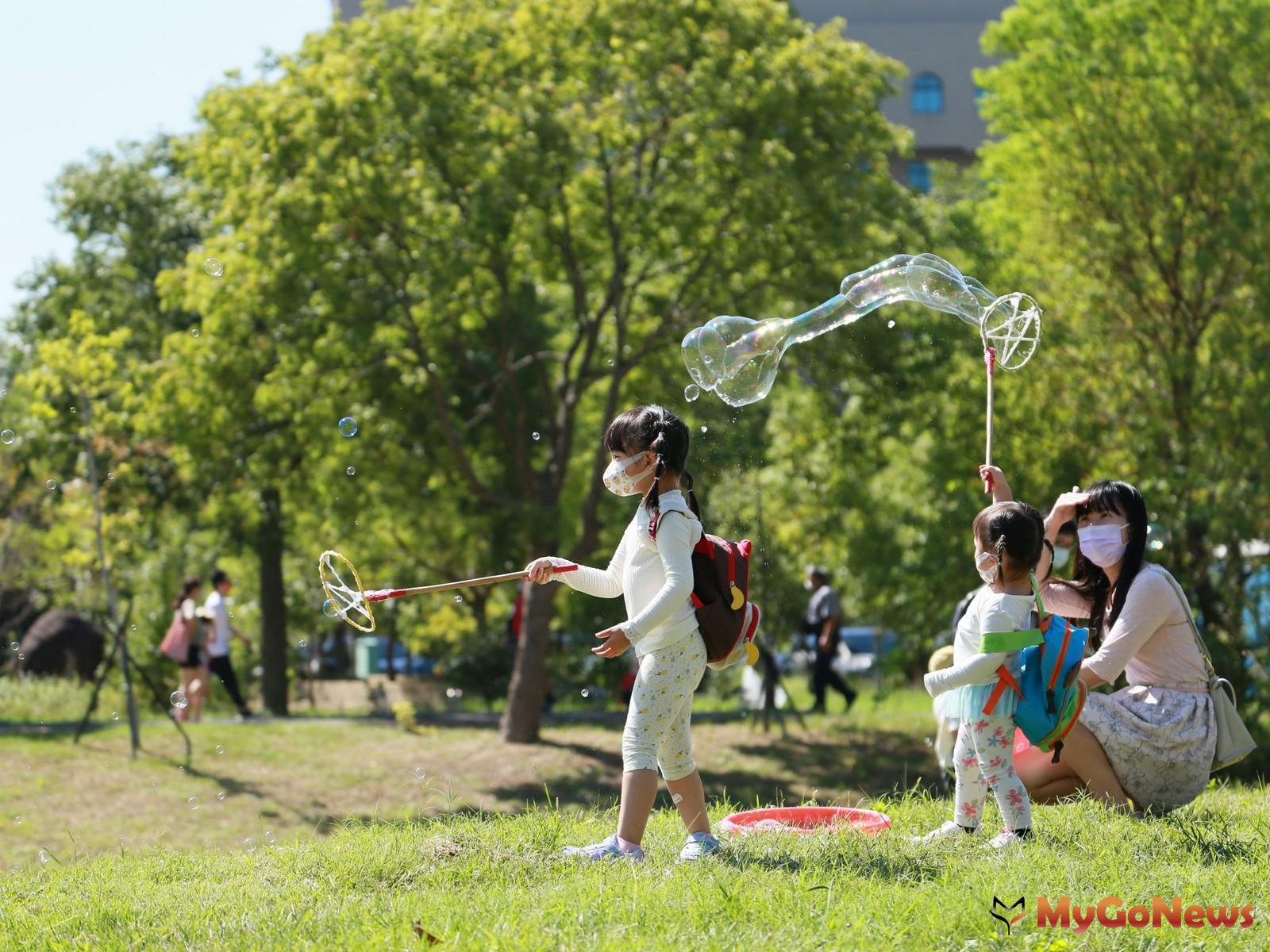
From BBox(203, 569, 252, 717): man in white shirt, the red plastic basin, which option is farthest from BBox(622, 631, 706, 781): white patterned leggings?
BBox(203, 569, 252, 717): man in white shirt

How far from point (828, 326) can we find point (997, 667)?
2544 mm

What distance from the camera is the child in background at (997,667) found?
190 inches

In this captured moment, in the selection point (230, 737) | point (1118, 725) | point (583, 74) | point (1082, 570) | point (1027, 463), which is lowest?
point (230, 737)

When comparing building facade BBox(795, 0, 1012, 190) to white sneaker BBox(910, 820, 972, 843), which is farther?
building facade BBox(795, 0, 1012, 190)

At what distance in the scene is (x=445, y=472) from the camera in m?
17.1

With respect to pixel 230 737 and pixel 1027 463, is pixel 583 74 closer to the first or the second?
pixel 1027 463

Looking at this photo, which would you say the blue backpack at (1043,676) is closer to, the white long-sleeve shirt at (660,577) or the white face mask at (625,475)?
the white long-sleeve shirt at (660,577)

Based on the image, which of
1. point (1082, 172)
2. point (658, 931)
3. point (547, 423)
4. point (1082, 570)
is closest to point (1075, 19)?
point (1082, 172)

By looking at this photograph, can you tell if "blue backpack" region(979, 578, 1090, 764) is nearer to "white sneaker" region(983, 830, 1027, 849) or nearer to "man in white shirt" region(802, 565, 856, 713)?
"white sneaker" region(983, 830, 1027, 849)

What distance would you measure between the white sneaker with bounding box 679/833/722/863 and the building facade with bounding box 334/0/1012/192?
44.2 meters

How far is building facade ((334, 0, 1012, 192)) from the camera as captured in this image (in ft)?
155

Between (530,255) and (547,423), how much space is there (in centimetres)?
316

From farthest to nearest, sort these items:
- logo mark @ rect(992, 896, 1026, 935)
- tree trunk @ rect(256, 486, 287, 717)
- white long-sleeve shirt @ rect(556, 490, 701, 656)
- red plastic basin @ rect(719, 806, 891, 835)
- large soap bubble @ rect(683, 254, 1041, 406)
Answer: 1. tree trunk @ rect(256, 486, 287, 717)
2. large soap bubble @ rect(683, 254, 1041, 406)
3. red plastic basin @ rect(719, 806, 891, 835)
4. white long-sleeve shirt @ rect(556, 490, 701, 656)
5. logo mark @ rect(992, 896, 1026, 935)

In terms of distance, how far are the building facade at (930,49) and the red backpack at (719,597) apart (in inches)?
1732
